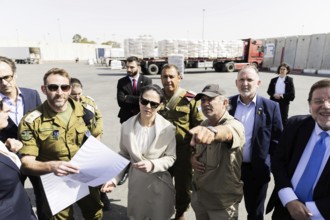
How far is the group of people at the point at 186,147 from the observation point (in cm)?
165

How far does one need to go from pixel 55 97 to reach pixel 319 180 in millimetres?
2210

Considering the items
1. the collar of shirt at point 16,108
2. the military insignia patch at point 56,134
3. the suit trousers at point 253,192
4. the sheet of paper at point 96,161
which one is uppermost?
the collar of shirt at point 16,108

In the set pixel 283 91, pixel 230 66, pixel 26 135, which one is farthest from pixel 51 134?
pixel 230 66

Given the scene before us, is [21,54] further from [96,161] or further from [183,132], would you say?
[96,161]

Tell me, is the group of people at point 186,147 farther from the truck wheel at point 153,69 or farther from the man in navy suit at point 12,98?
the truck wheel at point 153,69

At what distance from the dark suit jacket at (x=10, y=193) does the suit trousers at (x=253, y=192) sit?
2.10 metres

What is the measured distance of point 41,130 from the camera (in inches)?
77.6

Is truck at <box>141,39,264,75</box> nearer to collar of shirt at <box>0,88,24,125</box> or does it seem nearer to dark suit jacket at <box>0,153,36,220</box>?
collar of shirt at <box>0,88,24,125</box>

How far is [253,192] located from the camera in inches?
102

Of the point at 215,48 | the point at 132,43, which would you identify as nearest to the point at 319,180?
the point at 132,43

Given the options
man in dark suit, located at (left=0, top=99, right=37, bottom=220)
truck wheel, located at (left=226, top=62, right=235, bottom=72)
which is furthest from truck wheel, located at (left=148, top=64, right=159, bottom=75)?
man in dark suit, located at (left=0, top=99, right=37, bottom=220)

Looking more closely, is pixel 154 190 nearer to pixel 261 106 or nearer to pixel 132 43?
pixel 261 106

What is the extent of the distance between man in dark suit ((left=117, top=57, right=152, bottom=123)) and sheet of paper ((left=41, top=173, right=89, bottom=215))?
2071 mm

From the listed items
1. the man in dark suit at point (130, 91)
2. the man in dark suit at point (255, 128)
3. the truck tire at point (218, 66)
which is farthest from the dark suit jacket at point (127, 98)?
the truck tire at point (218, 66)
